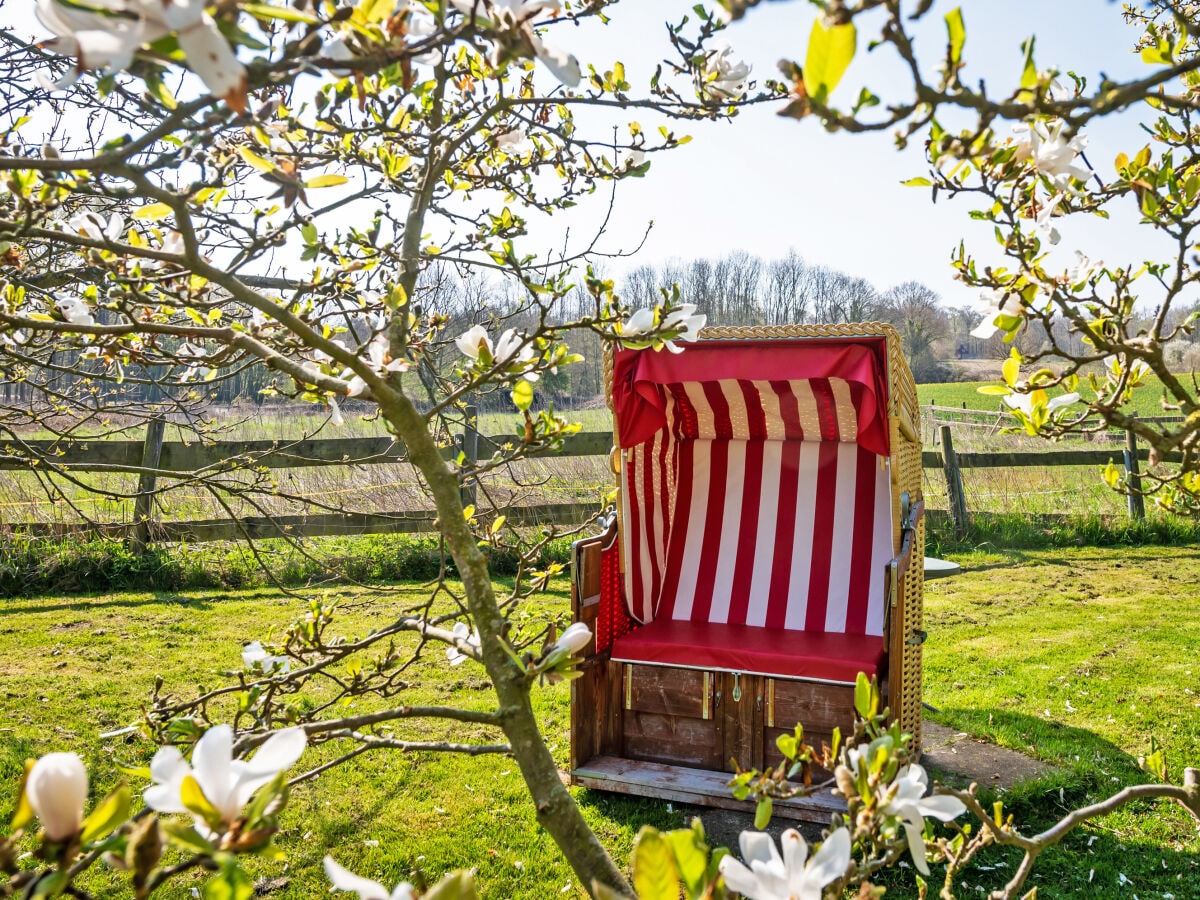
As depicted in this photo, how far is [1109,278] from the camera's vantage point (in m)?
1.38

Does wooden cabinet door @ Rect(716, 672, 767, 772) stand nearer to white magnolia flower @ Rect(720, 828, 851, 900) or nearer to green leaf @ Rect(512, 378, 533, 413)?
green leaf @ Rect(512, 378, 533, 413)

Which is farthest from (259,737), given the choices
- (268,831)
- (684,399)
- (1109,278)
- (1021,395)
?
(684,399)

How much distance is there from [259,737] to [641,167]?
2092 mm

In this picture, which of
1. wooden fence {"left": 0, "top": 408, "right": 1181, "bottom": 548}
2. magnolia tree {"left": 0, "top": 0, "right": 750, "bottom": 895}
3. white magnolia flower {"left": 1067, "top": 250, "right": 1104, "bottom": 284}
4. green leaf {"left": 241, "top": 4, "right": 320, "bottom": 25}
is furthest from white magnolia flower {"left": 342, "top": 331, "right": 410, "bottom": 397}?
wooden fence {"left": 0, "top": 408, "right": 1181, "bottom": 548}

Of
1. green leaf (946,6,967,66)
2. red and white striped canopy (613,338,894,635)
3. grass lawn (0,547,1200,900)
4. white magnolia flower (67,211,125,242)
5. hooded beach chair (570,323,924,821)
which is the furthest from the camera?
red and white striped canopy (613,338,894,635)

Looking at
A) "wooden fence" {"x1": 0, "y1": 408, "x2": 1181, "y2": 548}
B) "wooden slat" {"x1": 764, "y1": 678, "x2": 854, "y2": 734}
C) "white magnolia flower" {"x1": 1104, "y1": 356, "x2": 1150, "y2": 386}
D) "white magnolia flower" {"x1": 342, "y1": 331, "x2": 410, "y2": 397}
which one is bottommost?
"wooden slat" {"x1": 764, "y1": 678, "x2": 854, "y2": 734}

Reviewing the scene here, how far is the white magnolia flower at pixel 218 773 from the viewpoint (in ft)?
2.08

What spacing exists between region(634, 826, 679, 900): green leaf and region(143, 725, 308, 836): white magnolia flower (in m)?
0.24

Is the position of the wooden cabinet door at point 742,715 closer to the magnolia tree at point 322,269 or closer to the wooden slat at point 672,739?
the wooden slat at point 672,739

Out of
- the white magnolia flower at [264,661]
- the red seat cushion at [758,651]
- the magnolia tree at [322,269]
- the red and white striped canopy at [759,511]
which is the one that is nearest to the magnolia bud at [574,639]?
the magnolia tree at [322,269]

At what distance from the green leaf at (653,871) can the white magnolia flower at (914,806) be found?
32 centimetres

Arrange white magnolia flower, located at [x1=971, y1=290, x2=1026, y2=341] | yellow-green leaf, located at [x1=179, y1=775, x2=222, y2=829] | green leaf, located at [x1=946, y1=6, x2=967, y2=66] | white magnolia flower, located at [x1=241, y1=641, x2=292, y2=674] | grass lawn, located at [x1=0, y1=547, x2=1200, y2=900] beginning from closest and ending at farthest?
yellow-green leaf, located at [x1=179, y1=775, x2=222, y2=829] < green leaf, located at [x1=946, y1=6, x2=967, y2=66] < white magnolia flower, located at [x1=971, y1=290, x2=1026, y2=341] < white magnolia flower, located at [x1=241, y1=641, x2=292, y2=674] < grass lawn, located at [x1=0, y1=547, x2=1200, y2=900]

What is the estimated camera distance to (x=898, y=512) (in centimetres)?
324

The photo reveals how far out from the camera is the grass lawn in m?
2.91
